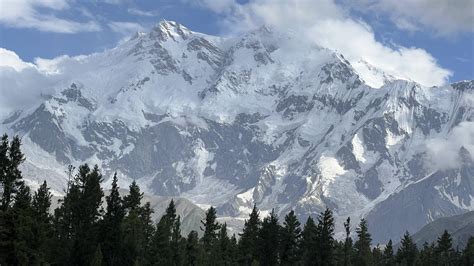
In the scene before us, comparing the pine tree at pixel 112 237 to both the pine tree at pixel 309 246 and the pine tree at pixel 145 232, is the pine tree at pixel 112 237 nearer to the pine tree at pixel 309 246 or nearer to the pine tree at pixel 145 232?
the pine tree at pixel 145 232

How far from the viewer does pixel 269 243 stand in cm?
13700

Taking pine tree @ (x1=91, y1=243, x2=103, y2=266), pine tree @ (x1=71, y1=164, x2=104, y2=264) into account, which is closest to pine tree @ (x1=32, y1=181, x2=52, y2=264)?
pine tree @ (x1=71, y1=164, x2=104, y2=264)

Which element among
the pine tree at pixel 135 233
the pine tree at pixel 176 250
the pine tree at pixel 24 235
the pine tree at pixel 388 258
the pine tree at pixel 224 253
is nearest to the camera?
the pine tree at pixel 24 235

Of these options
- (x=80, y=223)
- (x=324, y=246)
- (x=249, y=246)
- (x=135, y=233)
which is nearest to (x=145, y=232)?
(x=135, y=233)

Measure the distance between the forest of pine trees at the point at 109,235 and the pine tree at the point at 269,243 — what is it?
0.54ft

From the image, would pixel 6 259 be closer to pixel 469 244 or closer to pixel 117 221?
pixel 117 221

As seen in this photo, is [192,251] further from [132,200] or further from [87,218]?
[87,218]

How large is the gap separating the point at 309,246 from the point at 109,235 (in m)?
34.3

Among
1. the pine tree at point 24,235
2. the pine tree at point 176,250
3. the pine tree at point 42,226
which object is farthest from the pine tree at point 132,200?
the pine tree at point 24,235

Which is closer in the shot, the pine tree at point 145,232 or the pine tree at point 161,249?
the pine tree at point 161,249

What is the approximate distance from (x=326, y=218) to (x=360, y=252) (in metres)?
32.4

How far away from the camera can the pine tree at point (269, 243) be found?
136 metres

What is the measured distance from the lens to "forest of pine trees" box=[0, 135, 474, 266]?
304 feet

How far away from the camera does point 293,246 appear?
13650 cm
